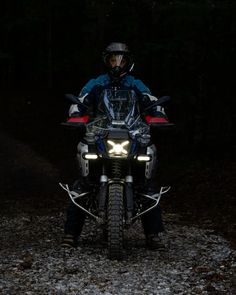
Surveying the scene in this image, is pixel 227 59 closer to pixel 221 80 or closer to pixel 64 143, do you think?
pixel 221 80

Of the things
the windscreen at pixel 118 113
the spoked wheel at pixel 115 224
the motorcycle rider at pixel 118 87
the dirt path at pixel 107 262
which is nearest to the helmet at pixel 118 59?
the motorcycle rider at pixel 118 87

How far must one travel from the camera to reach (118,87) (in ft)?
25.2

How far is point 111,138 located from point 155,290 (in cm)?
202

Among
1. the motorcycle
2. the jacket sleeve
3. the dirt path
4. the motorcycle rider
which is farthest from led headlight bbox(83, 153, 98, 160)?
the dirt path

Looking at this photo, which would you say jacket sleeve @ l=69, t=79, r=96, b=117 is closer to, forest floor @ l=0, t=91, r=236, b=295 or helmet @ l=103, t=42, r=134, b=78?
helmet @ l=103, t=42, r=134, b=78

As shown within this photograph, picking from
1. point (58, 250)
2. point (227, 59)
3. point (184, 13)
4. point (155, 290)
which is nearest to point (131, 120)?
point (58, 250)

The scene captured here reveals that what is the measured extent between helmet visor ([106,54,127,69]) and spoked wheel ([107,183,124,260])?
1.86 metres

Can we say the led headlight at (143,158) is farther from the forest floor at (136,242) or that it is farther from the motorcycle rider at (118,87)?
the forest floor at (136,242)

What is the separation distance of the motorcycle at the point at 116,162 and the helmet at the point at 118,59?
0.27 meters

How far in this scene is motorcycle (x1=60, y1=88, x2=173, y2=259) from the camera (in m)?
6.73

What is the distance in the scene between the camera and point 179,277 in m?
6.12

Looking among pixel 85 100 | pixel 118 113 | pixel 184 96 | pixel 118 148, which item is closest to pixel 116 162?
pixel 118 148

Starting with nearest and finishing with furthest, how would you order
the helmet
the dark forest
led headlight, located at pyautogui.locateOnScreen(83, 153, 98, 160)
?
led headlight, located at pyautogui.locateOnScreen(83, 153, 98, 160) < the helmet < the dark forest

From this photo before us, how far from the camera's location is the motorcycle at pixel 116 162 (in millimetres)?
6734
